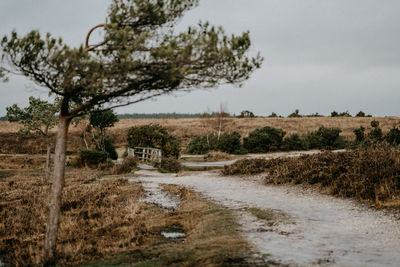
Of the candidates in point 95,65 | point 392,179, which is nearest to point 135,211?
point 95,65

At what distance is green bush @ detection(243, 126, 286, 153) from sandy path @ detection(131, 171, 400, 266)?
26.2 metres

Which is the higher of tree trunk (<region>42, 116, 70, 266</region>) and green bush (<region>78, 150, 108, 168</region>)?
tree trunk (<region>42, 116, 70, 266</region>)

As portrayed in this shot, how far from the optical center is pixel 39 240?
883 cm

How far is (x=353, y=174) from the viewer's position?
11648mm

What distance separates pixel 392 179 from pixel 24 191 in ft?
50.7

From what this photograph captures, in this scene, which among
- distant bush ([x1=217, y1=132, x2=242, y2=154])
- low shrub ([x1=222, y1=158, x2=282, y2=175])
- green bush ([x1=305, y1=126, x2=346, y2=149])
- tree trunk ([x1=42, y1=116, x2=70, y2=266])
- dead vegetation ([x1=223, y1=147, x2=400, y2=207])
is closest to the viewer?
tree trunk ([x1=42, y1=116, x2=70, y2=266])

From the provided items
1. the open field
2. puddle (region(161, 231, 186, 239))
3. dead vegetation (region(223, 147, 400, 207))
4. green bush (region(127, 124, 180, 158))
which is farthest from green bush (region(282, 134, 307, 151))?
puddle (region(161, 231, 186, 239))

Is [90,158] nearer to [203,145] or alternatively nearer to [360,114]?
[203,145]

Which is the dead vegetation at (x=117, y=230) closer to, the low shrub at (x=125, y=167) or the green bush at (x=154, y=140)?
the low shrub at (x=125, y=167)

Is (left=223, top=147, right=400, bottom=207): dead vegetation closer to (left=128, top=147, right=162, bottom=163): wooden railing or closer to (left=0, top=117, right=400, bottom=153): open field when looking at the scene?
(left=128, top=147, right=162, bottom=163): wooden railing

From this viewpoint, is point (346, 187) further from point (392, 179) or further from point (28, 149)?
point (28, 149)

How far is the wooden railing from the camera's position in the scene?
2563 cm

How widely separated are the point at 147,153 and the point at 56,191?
2041 centimetres

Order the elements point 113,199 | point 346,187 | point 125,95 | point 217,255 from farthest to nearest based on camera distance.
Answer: point 113,199, point 346,187, point 125,95, point 217,255
